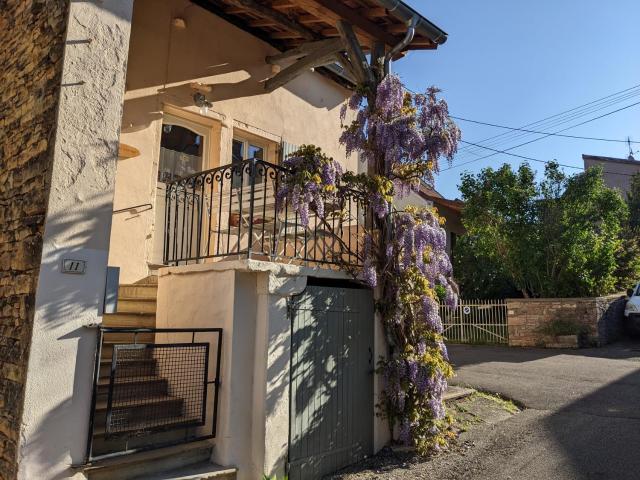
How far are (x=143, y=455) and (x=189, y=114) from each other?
4793 mm

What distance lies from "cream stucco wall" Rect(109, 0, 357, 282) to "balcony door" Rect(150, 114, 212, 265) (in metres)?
0.15

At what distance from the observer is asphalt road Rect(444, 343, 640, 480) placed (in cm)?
472

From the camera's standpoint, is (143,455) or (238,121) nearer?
(143,455)

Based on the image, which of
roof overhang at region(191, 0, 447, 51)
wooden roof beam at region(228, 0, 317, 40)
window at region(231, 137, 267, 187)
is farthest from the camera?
window at region(231, 137, 267, 187)

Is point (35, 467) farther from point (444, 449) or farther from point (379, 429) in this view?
point (444, 449)

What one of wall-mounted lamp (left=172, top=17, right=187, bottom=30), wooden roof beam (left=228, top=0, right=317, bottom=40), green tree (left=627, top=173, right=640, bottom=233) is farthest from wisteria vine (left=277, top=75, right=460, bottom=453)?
green tree (left=627, top=173, right=640, bottom=233)

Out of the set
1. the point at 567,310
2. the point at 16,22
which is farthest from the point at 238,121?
the point at 567,310

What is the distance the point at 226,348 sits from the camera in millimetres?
4496

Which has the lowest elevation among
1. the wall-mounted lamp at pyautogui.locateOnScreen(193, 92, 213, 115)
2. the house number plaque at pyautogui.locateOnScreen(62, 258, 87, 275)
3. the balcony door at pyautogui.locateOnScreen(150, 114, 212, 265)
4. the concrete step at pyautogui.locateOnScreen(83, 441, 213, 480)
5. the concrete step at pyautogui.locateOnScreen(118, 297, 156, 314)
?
the concrete step at pyautogui.locateOnScreen(83, 441, 213, 480)

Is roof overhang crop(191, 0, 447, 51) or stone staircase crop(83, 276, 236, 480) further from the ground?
roof overhang crop(191, 0, 447, 51)

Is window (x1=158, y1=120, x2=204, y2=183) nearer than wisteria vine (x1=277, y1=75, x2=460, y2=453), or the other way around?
wisteria vine (x1=277, y1=75, x2=460, y2=453)

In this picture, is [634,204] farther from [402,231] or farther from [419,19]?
[402,231]

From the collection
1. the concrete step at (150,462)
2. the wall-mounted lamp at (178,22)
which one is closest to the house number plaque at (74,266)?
the concrete step at (150,462)

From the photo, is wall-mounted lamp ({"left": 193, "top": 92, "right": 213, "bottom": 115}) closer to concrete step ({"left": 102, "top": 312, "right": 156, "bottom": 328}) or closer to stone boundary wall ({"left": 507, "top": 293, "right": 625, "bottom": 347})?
concrete step ({"left": 102, "top": 312, "right": 156, "bottom": 328})
